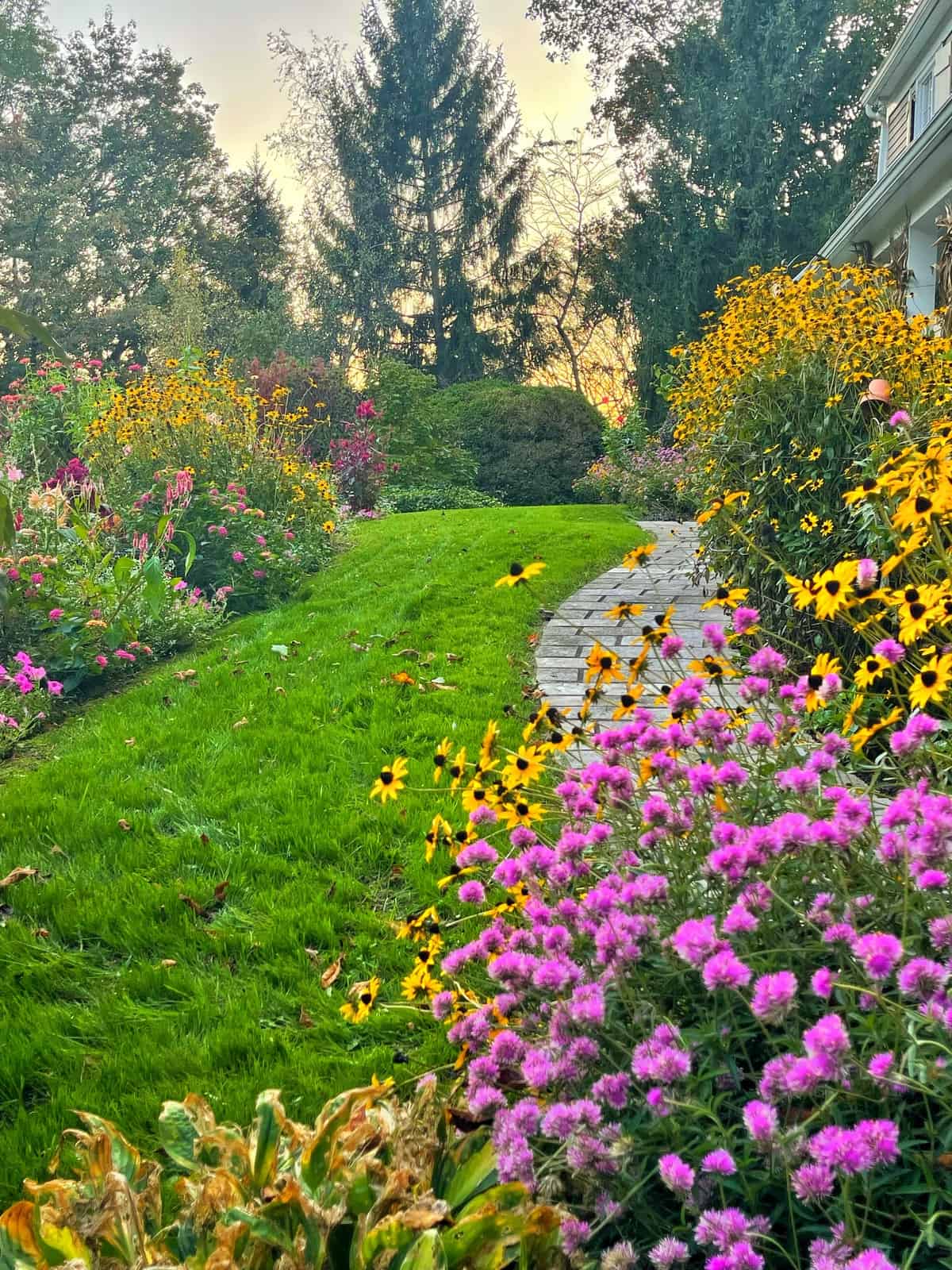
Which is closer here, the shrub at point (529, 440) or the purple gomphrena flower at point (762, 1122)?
the purple gomphrena flower at point (762, 1122)

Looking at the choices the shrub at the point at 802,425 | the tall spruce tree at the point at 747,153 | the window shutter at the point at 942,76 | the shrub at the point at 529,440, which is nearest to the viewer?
the shrub at the point at 802,425

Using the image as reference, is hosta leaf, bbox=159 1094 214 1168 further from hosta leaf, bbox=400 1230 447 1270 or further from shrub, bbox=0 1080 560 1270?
hosta leaf, bbox=400 1230 447 1270

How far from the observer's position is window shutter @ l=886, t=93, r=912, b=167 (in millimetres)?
11641

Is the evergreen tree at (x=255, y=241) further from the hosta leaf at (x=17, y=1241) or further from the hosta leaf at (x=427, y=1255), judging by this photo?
the hosta leaf at (x=427, y=1255)

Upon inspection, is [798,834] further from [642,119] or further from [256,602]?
[642,119]

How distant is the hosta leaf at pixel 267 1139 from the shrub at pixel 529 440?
14.3m

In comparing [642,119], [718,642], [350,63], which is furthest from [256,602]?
[350,63]

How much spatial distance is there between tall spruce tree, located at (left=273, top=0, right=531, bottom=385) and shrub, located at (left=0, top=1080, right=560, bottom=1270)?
2169 cm

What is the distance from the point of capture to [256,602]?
Result: 6.75m

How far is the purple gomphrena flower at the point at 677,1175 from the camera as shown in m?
0.93

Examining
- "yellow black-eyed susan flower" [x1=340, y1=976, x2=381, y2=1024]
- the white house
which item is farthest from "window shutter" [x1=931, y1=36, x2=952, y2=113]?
"yellow black-eyed susan flower" [x1=340, y1=976, x2=381, y2=1024]

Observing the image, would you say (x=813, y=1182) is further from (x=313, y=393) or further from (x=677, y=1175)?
(x=313, y=393)

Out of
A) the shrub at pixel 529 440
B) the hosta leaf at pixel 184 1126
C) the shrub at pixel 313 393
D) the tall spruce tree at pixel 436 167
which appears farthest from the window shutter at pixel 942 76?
the tall spruce tree at pixel 436 167

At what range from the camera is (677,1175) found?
931 millimetres
